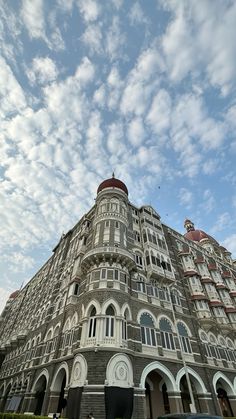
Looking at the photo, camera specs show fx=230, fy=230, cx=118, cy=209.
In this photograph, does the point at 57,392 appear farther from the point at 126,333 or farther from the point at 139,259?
the point at 139,259

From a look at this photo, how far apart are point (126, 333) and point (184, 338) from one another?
971 cm

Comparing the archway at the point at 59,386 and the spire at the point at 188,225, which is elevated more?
the spire at the point at 188,225

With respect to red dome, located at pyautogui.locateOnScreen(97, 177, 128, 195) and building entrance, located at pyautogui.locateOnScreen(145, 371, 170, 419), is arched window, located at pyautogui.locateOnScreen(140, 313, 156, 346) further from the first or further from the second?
red dome, located at pyautogui.locateOnScreen(97, 177, 128, 195)

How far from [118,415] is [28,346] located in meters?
24.4

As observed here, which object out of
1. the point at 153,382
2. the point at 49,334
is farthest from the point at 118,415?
the point at 49,334

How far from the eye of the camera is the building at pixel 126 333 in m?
20.1

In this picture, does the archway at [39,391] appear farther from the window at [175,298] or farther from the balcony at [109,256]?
the window at [175,298]

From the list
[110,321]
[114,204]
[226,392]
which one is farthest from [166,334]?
[114,204]

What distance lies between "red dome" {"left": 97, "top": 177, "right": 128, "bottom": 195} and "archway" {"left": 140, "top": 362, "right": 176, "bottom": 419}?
24672 mm

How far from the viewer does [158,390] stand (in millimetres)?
26609

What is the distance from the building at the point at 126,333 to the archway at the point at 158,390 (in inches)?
3.6

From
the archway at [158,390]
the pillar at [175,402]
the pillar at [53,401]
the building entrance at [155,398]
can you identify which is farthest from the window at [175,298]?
the pillar at [53,401]

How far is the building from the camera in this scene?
20078mm

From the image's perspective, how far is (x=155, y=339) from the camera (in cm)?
2494
